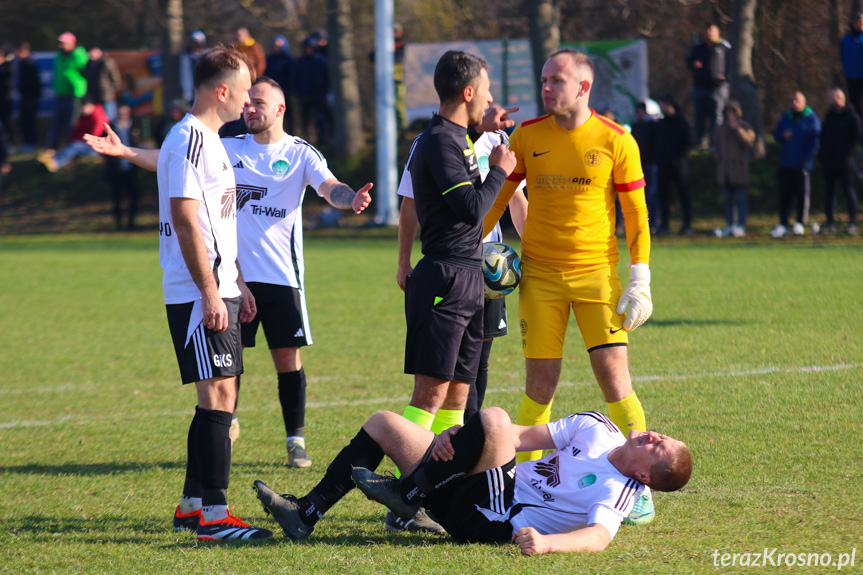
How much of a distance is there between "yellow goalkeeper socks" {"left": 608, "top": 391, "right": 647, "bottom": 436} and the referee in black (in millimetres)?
905

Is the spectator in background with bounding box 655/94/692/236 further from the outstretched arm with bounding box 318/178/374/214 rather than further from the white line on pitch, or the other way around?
the outstretched arm with bounding box 318/178/374/214

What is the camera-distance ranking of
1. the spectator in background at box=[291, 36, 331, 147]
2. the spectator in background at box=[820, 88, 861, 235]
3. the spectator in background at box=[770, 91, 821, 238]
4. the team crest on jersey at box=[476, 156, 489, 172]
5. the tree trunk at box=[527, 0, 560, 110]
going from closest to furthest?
the team crest on jersey at box=[476, 156, 489, 172] < the spectator in background at box=[820, 88, 861, 235] < the spectator in background at box=[770, 91, 821, 238] < the tree trunk at box=[527, 0, 560, 110] < the spectator in background at box=[291, 36, 331, 147]

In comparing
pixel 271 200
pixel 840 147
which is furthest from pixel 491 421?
pixel 840 147

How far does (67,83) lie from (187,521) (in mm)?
23973

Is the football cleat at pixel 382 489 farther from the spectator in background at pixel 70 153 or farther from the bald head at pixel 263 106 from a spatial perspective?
the spectator in background at pixel 70 153

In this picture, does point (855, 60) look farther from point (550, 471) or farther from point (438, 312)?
point (550, 471)

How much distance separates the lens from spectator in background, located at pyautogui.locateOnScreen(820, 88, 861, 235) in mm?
16422

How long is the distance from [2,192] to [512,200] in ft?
85.2

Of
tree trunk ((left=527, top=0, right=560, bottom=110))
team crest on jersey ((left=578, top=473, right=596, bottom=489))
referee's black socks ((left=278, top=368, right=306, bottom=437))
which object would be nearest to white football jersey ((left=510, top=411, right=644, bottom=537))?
team crest on jersey ((left=578, top=473, right=596, bottom=489))

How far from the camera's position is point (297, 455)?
19.1 ft

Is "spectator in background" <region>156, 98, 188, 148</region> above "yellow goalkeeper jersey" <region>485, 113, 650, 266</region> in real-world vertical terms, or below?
below

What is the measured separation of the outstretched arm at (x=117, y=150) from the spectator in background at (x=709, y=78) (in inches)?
625

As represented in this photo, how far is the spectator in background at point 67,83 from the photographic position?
83.5 ft

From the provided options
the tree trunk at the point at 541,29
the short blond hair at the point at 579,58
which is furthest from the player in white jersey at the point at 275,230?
the tree trunk at the point at 541,29
